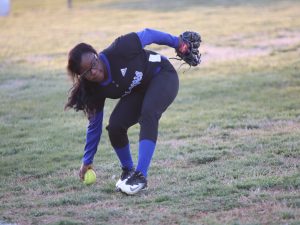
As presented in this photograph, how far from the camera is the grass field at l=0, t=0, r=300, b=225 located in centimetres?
576

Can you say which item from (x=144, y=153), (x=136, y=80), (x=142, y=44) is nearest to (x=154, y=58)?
(x=142, y=44)

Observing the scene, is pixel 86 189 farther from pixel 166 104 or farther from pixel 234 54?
pixel 234 54

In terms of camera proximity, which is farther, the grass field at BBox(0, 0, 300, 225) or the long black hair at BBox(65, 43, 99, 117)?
the long black hair at BBox(65, 43, 99, 117)

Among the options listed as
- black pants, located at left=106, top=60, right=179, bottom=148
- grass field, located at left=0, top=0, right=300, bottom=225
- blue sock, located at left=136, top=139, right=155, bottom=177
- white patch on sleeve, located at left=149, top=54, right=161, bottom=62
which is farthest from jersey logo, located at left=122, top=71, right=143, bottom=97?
grass field, located at left=0, top=0, right=300, bottom=225

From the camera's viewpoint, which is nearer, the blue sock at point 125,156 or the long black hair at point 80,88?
the long black hair at point 80,88

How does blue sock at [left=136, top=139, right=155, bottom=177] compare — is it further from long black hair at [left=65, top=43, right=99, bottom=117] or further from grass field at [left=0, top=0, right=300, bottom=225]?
long black hair at [left=65, top=43, right=99, bottom=117]

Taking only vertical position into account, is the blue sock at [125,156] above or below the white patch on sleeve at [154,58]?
below

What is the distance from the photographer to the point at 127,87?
621 cm

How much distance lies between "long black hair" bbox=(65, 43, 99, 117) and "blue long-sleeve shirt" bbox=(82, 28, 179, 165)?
16 centimetres

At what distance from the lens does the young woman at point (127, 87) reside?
6.06m

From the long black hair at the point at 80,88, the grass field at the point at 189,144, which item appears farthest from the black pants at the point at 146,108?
the grass field at the point at 189,144

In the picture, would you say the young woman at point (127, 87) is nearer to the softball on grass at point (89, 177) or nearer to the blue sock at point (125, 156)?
the blue sock at point (125, 156)

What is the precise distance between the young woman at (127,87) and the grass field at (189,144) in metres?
0.51

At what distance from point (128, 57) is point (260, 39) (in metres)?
14.0
